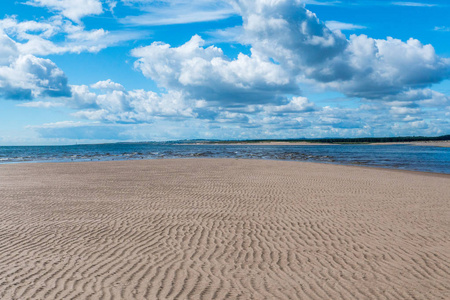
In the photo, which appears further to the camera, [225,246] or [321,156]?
[321,156]

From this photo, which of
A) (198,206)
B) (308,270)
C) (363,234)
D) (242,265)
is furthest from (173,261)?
(198,206)

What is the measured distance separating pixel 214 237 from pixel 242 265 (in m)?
2.32

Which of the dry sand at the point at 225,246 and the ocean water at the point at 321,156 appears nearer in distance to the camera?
the dry sand at the point at 225,246

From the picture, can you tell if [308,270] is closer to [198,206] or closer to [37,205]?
[198,206]

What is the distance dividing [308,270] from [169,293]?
3.04 metres

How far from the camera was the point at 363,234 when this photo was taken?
33.9ft

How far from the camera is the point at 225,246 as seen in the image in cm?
912

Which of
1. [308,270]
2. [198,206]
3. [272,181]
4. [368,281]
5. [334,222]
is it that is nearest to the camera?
[368,281]

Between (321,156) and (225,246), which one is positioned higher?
(321,156)

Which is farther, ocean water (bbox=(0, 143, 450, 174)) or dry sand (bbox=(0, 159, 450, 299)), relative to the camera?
ocean water (bbox=(0, 143, 450, 174))

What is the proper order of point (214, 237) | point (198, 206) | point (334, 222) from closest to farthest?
1. point (214, 237)
2. point (334, 222)
3. point (198, 206)

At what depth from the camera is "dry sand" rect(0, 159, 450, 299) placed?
21.5 ft

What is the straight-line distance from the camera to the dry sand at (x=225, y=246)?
6562 mm

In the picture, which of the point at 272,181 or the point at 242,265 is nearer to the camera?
the point at 242,265
